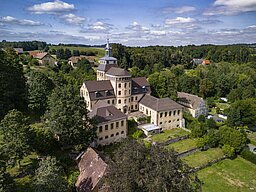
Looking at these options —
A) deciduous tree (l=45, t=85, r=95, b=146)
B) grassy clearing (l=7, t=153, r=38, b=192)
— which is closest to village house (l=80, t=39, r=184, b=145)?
deciduous tree (l=45, t=85, r=95, b=146)

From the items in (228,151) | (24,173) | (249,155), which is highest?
(24,173)

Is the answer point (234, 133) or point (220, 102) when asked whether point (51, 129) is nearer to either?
point (234, 133)

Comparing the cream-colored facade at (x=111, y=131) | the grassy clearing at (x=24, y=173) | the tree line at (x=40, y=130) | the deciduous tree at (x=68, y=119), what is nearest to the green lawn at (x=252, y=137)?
the cream-colored facade at (x=111, y=131)

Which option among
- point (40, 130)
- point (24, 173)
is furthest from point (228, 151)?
point (24, 173)

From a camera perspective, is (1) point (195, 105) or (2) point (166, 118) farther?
(1) point (195, 105)

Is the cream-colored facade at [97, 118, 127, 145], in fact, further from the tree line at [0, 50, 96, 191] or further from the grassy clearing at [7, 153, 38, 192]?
the grassy clearing at [7, 153, 38, 192]

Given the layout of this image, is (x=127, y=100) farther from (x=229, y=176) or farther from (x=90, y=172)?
(x=90, y=172)
